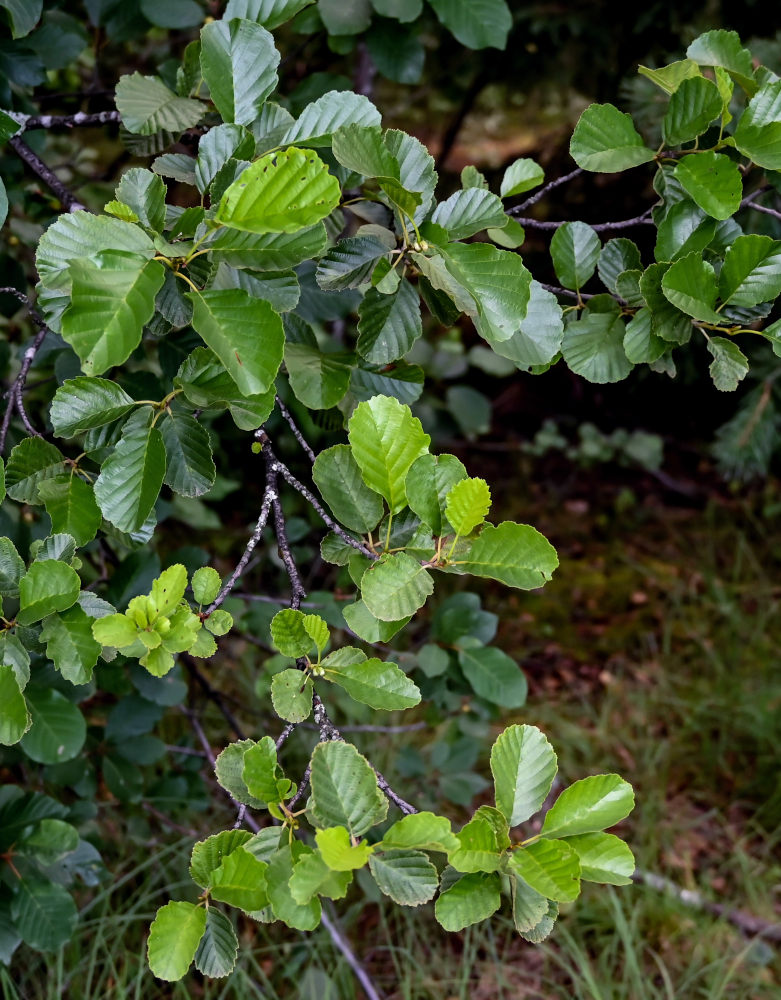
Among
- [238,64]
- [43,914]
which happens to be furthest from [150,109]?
[43,914]

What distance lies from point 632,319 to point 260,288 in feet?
1.09

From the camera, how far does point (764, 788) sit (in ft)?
6.63

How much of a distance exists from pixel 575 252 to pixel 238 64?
34cm

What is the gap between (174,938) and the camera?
21.2 inches

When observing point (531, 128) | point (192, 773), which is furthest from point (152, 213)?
point (531, 128)

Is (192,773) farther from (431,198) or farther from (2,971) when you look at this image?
(431,198)

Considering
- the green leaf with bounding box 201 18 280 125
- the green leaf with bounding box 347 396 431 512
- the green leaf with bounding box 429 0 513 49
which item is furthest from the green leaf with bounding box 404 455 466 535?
the green leaf with bounding box 429 0 513 49

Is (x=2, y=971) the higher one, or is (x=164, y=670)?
(x=164, y=670)

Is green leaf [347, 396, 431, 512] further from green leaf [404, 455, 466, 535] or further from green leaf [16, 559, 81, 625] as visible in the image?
green leaf [16, 559, 81, 625]

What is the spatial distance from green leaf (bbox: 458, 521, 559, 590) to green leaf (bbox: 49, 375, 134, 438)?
0.28 m

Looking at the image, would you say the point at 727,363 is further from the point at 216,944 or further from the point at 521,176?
the point at 216,944

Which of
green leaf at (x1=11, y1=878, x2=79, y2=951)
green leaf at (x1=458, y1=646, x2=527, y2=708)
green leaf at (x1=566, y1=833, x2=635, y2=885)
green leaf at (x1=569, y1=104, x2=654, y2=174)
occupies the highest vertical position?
green leaf at (x1=569, y1=104, x2=654, y2=174)

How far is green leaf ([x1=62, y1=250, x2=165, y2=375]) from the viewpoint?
0.48 meters

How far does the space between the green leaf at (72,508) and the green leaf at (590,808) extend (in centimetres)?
42
